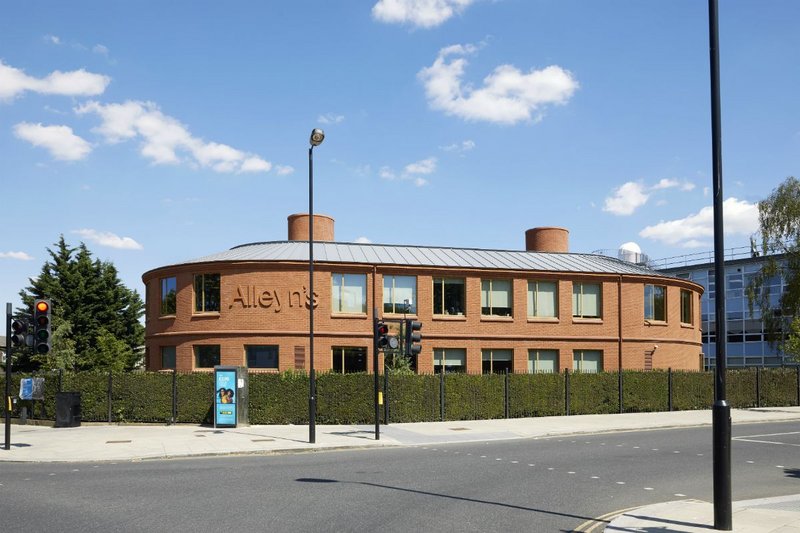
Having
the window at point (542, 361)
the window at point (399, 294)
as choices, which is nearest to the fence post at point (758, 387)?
the window at point (542, 361)

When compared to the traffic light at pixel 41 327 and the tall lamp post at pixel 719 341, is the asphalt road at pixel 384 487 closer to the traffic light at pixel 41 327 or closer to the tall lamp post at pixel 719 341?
the tall lamp post at pixel 719 341

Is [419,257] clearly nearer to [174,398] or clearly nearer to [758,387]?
[174,398]

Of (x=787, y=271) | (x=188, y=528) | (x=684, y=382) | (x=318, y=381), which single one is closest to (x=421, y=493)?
(x=188, y=528)

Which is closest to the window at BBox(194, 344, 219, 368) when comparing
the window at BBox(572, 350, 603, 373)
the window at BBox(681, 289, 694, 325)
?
the window at BBox(572, 350, 603, 373)

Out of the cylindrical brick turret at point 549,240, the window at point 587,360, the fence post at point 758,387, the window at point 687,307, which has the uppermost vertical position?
the cylindrical brick turret at point 549,240

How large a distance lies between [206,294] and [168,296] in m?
2.66

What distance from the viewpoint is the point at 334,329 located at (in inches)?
1497

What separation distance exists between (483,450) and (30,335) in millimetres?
13105

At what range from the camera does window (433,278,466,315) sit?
40125 mm

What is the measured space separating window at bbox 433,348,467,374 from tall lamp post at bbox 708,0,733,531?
29.4 metres

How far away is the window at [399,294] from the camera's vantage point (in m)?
39.2

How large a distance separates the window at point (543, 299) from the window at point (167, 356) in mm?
18898

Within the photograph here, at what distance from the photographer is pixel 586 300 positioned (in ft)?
140

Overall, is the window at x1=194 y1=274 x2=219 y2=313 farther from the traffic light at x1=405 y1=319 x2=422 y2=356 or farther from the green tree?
the green tree
